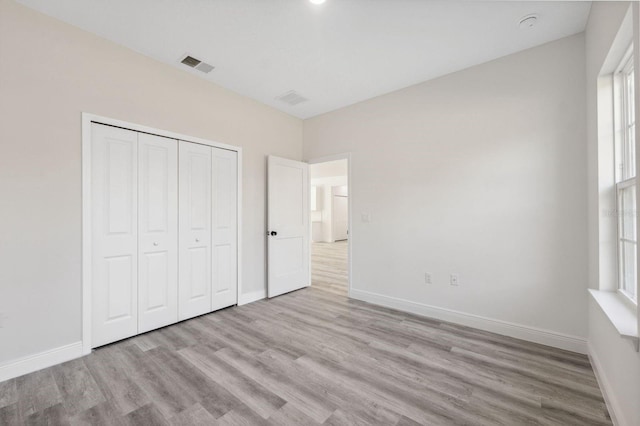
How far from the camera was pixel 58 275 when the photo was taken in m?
2.26

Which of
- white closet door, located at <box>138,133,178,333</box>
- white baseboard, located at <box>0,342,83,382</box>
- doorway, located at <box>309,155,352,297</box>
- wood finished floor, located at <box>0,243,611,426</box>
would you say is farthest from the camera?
doorway, located at <box>309,155,352,297</box>

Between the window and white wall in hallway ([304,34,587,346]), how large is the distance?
1.56 ft

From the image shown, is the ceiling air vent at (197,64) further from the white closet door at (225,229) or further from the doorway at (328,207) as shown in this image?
the doorway at (328,207)

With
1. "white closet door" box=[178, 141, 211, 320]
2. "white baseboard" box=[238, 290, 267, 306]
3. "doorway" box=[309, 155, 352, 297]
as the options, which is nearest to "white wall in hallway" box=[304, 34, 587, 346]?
"white baseboard" box=[238, 290, 267, 306]

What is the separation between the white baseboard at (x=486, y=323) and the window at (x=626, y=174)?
32.7 inches

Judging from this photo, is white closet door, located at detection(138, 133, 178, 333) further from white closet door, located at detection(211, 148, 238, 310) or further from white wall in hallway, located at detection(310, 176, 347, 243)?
white wall in hallway, located at detection(310, 176, 347, 243)

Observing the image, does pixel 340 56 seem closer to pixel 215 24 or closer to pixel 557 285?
pixel 215 24

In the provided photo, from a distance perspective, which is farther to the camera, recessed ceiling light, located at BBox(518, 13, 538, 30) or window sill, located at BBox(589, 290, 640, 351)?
recessed ceiling light, located at BBox(518, 13, 538, 30)

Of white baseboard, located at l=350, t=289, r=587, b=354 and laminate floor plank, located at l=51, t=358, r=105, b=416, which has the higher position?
white baseboard, located at l=350, t=289, r=587, b=354

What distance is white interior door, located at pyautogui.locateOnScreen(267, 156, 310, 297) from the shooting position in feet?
13.2

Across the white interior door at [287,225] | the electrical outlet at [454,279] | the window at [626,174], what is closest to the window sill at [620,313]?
the window at [626,174]

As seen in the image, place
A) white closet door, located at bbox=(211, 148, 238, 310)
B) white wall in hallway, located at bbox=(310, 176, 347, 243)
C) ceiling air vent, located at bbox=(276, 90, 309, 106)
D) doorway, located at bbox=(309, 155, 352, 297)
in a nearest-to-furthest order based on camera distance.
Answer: white closet door, located at bbox=(211, 148, 238, 310)
ceiling air vent, located at bbox=(276, 90, 309, 106)
doorway, located at bbox=(309, 155, 352, 297)
white wall in hallway, located at bbox=(310, 176, 347, 243)

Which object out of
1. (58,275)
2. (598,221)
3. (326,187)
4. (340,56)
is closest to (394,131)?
(340,56)

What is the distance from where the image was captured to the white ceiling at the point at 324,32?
212cm
